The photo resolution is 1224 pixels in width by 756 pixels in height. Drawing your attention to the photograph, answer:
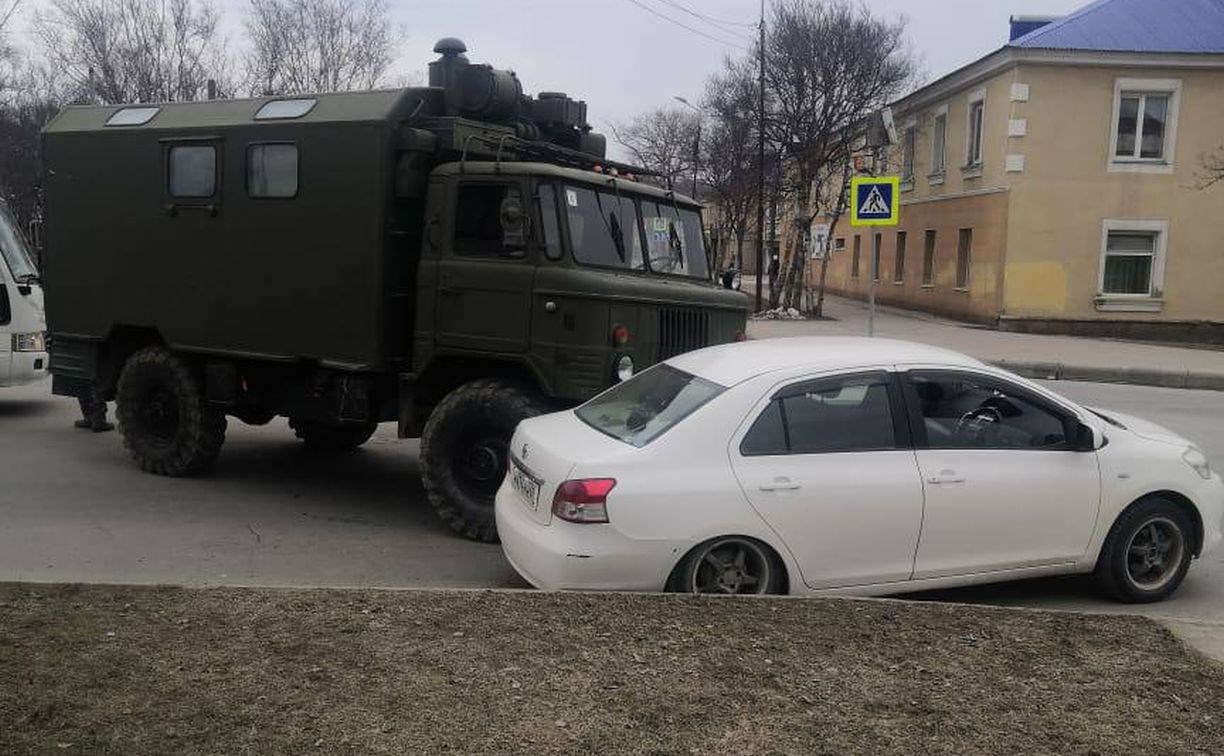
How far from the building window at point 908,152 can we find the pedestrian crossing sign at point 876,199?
21364mm

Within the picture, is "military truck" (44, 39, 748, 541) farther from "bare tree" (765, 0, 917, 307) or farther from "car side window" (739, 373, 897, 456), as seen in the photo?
"bare tree" (765, 0, 917, 307)

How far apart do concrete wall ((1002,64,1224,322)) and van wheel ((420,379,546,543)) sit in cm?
2225

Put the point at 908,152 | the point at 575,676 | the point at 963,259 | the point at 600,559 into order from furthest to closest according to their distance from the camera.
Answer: the point at 908,152 → the point at 963,259 → the point at 600,559 → the point at 575,676

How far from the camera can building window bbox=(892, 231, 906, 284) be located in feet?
112

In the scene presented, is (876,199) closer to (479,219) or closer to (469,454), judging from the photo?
(479,219)

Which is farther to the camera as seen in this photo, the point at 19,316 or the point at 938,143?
the point at 938,143

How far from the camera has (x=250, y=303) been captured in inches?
303

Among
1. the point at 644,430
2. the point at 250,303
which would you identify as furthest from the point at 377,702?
the point at 250,303

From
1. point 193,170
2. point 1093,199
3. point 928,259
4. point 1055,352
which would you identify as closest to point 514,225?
point 193,170

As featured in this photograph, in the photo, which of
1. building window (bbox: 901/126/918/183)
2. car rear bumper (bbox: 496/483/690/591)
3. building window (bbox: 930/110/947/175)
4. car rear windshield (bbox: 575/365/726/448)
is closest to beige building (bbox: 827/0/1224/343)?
building window (bbox: 930/110/947/175)

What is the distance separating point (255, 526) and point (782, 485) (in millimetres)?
3964

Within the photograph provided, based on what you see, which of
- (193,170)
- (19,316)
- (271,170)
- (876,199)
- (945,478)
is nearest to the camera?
(945,478)

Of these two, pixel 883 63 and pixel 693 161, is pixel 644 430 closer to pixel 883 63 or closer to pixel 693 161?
pixel 883 63

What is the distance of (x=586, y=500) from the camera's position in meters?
4.87
